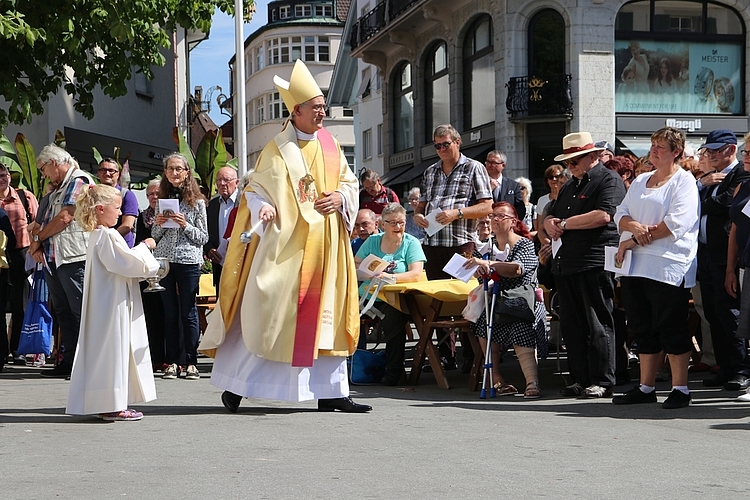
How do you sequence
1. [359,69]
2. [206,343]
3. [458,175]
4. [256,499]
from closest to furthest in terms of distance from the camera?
[256,499] → [206,343] → [458,175] → [359,69]

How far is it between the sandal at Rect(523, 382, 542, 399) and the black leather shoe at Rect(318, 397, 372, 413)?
1.65 meters

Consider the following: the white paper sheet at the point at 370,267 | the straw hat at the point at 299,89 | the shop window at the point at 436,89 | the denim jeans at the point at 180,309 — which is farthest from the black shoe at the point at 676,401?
the shop window at the point at 436,89

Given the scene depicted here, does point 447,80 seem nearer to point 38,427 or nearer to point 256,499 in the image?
point 38,427

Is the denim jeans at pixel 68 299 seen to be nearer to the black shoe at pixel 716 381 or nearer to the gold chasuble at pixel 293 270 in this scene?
the gold chasuble at pixel 293 270

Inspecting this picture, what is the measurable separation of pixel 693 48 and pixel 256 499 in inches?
1093

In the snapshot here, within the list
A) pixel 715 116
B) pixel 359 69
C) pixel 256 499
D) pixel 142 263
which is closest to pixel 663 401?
pixel 142 263

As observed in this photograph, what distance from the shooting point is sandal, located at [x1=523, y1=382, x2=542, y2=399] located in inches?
372

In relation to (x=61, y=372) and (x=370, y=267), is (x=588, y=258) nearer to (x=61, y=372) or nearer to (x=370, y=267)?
(x=370, y=267)

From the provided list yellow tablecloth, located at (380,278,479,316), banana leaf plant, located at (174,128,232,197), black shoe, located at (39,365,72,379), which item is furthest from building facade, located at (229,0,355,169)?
yellow tablecloth, located at (380,278,479,316)

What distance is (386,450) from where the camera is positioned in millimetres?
6438

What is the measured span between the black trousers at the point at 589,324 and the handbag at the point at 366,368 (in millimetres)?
2114

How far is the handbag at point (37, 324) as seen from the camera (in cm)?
1221

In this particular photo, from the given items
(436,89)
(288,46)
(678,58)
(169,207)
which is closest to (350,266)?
(169,207)

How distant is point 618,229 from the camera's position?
8.84 meters
